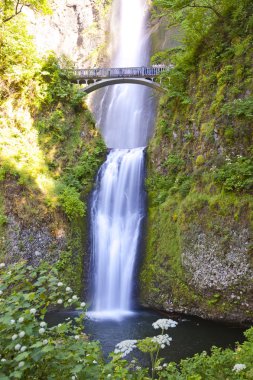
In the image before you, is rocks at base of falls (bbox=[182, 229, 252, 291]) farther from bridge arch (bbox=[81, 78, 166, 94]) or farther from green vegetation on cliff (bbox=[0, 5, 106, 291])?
bridge arch (bbox=[81, 78, 166, 94])

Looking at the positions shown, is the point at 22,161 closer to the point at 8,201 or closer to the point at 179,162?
the point at 8,201

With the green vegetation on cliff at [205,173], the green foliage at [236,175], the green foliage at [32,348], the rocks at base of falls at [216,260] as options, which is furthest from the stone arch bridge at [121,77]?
the green foliage at [32,348]

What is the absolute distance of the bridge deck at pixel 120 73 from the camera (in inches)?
768

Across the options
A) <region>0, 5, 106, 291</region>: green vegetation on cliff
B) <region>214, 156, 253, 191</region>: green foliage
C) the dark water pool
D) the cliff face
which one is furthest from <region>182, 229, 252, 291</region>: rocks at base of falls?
the cliff face

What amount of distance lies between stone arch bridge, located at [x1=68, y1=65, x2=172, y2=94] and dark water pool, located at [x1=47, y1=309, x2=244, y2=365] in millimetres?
13481

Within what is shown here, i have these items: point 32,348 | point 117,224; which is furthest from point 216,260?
point 32,348

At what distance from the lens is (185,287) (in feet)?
34.9

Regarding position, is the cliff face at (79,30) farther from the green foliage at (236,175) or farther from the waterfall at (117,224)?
the green foliage at (236,175)

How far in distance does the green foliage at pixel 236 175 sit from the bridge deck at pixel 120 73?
35.6ft

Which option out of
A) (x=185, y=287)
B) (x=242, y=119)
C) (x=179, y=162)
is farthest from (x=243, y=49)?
(x=185, y=287)

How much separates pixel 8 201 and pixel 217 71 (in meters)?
9.86

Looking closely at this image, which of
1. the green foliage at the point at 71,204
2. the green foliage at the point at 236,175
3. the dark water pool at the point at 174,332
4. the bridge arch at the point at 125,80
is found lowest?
the dark water pool at the point at 174,332

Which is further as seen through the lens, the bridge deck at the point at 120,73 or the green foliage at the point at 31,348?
the bridge deck at the point at 120,73

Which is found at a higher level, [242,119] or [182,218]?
[242,119]
